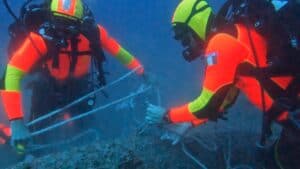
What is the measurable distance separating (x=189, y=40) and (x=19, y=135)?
2.25 m

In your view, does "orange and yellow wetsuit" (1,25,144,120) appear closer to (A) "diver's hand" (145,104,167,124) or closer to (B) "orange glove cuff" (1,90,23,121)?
(B) "orange glove cuff" (1,90,23,121)

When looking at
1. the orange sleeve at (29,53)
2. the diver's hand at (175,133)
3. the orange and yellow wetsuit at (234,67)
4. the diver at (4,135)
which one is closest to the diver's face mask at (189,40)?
the orange and yellow wetsuit at (234,67)

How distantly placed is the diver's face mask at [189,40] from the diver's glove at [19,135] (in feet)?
6.95

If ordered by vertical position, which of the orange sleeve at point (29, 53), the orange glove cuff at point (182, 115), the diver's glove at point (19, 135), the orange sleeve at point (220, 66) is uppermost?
the orange sleeve at point (29, 53)

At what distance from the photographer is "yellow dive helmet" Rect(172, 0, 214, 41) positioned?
328cm

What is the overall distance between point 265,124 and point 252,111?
3.79m

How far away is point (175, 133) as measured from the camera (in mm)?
3822

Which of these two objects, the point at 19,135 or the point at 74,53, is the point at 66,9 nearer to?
the point at 74,53

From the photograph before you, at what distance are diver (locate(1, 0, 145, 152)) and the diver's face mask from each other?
149cm

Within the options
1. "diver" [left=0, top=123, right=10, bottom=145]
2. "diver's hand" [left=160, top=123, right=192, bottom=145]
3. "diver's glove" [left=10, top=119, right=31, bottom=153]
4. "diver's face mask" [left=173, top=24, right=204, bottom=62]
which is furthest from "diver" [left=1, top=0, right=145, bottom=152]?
"diver's face mask" [left=173, top=24, right=204, bottom=62]

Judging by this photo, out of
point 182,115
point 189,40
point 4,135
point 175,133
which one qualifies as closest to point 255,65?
point 189,40

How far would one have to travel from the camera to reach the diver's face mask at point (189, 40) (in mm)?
3336

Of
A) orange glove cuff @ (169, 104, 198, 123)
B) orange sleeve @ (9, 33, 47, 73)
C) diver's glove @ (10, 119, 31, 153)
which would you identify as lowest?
diver's glove @ (10, 119, 31, 153)

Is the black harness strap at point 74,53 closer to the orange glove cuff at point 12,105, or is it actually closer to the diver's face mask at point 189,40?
the orange glove cuff at point 12,105
